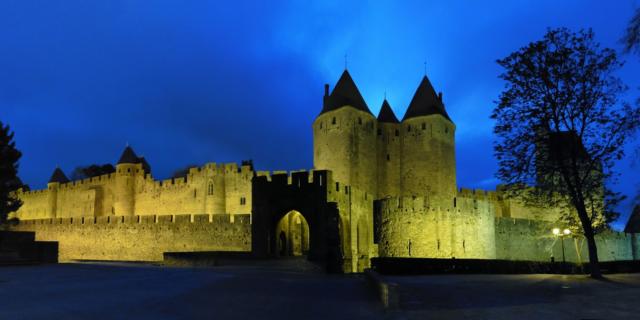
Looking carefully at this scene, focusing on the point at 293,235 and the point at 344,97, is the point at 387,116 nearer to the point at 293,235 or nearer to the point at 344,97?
the point at 344,97

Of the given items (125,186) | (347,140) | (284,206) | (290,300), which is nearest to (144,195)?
(125,186)

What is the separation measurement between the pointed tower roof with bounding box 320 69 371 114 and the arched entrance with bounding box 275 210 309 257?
9.52 m

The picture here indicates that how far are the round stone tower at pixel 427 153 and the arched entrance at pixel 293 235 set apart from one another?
9.12m

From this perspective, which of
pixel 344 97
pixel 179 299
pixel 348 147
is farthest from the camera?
pixel 344 97

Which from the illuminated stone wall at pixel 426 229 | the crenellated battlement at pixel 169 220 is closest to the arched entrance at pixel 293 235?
the crenellated battlement at pixel 169 220

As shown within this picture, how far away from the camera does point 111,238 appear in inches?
1378

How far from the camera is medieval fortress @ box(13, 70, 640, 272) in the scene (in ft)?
74.7

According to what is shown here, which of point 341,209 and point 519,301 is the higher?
point 341,209

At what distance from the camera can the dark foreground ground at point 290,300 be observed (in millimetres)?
8109

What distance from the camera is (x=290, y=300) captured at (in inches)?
387

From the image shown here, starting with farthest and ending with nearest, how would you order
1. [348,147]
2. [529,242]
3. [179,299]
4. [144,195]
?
[144,195] < [348,147] < [529,242] < [179,299]

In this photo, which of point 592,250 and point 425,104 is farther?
point 425,104

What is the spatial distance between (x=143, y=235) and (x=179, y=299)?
1017 inches

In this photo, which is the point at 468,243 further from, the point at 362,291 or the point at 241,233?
the point at 362,291
